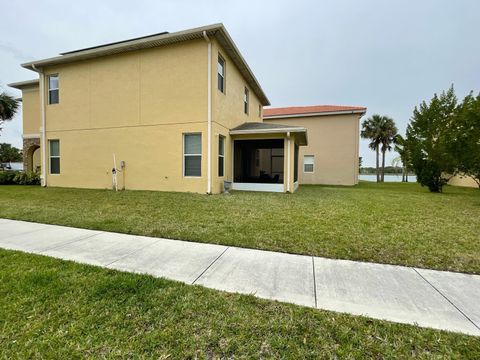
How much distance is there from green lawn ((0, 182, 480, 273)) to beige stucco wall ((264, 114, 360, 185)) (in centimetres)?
1164

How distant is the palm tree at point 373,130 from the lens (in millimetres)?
29750

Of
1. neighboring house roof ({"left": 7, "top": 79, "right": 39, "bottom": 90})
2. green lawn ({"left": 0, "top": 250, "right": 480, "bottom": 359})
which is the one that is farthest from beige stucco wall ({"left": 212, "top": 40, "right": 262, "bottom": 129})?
neighboring house roof ({"left": 7, "top": 79, "right": 39, "bottom": 90})

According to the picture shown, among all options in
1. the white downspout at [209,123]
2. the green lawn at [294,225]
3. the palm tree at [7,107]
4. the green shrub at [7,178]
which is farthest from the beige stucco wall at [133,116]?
the palm tree at [7,107]

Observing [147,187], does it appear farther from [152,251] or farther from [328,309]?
[328,309]

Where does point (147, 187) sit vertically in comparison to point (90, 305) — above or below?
above

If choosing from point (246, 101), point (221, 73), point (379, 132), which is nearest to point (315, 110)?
point (246, 101)

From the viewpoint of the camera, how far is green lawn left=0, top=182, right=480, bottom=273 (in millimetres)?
3971

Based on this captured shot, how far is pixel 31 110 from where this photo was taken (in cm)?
1631

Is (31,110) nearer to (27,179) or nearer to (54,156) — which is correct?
(27,179)

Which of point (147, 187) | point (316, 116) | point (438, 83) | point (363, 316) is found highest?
point (438, 83)

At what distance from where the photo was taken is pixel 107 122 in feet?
37.7

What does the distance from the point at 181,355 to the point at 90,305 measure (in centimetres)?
122

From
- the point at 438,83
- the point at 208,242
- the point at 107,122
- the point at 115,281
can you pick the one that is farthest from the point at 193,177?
the point at 438,83

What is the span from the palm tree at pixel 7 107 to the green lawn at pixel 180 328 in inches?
751
